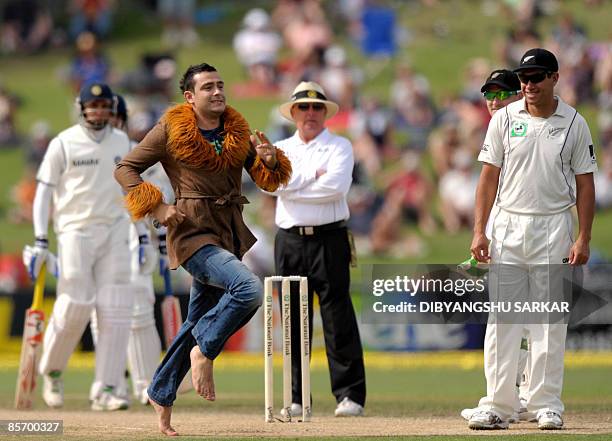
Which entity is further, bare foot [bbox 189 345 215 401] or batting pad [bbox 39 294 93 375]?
batting pad [bbox 39 294 93 375]

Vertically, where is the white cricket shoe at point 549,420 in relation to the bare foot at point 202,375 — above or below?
below

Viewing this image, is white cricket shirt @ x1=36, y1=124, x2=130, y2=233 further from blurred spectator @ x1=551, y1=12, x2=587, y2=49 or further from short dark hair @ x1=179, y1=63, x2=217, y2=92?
blurred spectator @ x1=551, y1=12, x2=587, y2=49

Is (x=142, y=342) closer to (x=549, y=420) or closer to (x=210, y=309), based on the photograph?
(x=210, y=309)

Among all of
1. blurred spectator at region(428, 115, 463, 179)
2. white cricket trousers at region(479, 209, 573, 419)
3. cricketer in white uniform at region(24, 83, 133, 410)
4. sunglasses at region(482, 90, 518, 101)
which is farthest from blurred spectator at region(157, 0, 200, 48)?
white cricket trousers at region(479, 209, 573, 419)

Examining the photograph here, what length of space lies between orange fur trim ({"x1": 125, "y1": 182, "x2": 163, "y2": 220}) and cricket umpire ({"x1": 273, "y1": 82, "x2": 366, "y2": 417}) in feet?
6.45

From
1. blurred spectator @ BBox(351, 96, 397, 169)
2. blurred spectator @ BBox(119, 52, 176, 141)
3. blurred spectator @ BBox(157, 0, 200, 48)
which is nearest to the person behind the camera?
blurred spectator @ BBox(351, 96, 397, 169)

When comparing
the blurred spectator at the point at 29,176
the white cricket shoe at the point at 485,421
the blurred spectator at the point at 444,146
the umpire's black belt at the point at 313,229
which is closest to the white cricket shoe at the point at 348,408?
the umpire's black belt at the point at 313,229

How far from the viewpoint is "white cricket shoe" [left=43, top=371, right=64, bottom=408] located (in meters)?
9.44

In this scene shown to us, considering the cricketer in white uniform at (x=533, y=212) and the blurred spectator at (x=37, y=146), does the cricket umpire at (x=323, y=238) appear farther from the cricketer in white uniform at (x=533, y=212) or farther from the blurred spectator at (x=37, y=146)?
the blurred spectator at (x=37, y=146)

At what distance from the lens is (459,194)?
17469mm

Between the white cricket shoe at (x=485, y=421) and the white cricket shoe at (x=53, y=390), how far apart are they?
3608 millimetres

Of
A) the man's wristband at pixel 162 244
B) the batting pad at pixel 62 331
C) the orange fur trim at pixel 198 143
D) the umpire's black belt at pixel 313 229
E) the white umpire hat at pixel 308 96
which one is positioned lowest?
the batting pad at pixel 62 331

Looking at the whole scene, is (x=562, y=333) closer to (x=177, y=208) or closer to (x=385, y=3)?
(x=177, y=208)

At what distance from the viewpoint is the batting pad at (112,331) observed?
30.9ft
